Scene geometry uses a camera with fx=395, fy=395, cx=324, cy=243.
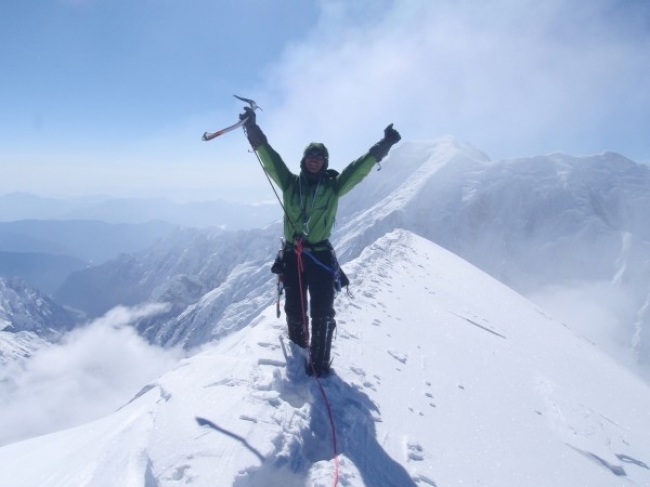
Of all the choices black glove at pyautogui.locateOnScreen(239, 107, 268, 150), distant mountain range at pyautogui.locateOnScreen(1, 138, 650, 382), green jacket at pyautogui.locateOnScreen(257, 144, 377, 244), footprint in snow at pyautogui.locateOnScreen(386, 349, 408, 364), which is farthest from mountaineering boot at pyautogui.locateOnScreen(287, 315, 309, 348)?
distant mountain range at pyautogui.locateOnScreen(1, 138, 650, 382)

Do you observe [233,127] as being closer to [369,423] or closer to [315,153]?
[315,153]

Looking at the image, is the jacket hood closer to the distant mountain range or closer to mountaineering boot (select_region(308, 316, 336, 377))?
mountaineering boot (select_region(308, 316, 336, 377))

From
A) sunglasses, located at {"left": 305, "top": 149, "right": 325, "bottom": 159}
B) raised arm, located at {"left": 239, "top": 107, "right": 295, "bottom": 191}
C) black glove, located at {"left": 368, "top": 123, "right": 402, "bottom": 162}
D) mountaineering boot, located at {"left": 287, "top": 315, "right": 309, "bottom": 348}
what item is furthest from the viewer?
mountaineering boot, located at {"left": 287, "top": 315, "right": 309, "bottom": 348}

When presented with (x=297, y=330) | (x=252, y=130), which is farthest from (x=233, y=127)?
(x=297, y=330)

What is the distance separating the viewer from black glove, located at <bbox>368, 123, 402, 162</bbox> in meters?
5.93

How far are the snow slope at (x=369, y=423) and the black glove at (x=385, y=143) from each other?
325cm

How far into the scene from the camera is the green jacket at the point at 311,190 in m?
5.69

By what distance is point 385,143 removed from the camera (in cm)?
600

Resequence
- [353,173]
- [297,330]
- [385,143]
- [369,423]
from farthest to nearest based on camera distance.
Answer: [297,330] < [385,143] < [353,173] < [369,423]

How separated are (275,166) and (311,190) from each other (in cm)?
63

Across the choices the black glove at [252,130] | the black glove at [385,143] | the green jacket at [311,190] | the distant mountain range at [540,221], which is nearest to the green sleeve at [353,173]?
the green jacket at [311,190]

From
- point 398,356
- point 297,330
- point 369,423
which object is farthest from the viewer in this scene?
point 398,356

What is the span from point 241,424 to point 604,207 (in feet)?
532

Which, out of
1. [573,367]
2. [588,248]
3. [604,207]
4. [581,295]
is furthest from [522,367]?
[604,207]
